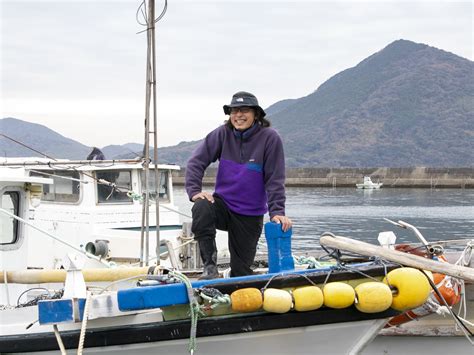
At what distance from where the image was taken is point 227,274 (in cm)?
607

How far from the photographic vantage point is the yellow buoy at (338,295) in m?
4.93

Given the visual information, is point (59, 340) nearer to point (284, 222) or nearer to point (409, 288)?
point (284, 222)

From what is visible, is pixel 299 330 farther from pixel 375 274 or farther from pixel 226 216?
pixel 226 216

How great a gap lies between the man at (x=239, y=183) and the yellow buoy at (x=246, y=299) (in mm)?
784

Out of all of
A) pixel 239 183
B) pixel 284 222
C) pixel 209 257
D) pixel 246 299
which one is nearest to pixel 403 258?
pixel 284 222

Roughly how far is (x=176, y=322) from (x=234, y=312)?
17.6 inches

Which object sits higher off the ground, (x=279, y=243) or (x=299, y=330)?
(x=279, y=243)

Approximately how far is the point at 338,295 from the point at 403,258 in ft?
2.14

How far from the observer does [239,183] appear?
229 inches

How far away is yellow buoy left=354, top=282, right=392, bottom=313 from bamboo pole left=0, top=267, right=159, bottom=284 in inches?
80.8

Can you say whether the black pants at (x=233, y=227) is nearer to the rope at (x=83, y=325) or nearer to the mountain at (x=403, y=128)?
the rope at (x=83, y=325)

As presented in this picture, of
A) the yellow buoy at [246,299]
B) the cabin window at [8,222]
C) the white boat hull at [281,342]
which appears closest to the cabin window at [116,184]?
the cabin window at [8,222]

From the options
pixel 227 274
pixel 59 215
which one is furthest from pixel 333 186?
pixel 227 274

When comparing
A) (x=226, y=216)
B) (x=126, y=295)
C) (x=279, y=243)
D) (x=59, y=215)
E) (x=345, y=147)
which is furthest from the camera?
(x=345, y=147)
